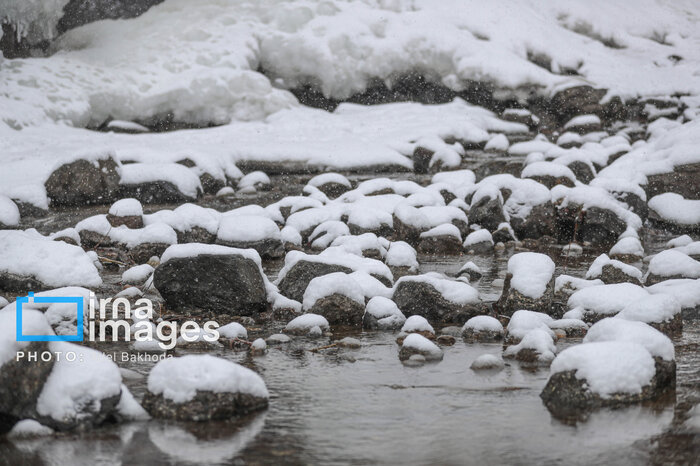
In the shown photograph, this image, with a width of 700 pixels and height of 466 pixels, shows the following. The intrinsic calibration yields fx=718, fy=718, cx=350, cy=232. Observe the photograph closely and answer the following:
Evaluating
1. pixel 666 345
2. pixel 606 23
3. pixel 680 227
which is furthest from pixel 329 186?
pixel 606 23

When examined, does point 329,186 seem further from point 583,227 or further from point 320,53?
point 320,53

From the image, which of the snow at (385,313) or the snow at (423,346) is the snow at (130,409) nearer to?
the snow at (423,346)

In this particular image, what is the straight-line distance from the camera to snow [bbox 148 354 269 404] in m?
2.94

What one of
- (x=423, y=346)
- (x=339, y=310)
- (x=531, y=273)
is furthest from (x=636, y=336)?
(x=339, y=310)

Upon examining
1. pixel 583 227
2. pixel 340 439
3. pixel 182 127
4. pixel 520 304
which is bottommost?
pixel 182 127

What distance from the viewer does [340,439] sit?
277 centimetres

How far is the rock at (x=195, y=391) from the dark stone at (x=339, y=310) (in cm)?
176

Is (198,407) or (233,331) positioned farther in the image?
(233,331)

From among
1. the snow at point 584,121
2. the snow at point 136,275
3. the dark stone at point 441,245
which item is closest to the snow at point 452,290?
the snow at point 136,275

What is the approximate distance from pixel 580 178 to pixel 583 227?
83.5 inches

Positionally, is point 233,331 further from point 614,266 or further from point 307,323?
point 614,266

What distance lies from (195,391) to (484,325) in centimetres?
208

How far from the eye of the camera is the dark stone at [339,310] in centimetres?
476

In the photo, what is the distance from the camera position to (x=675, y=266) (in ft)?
18.9
